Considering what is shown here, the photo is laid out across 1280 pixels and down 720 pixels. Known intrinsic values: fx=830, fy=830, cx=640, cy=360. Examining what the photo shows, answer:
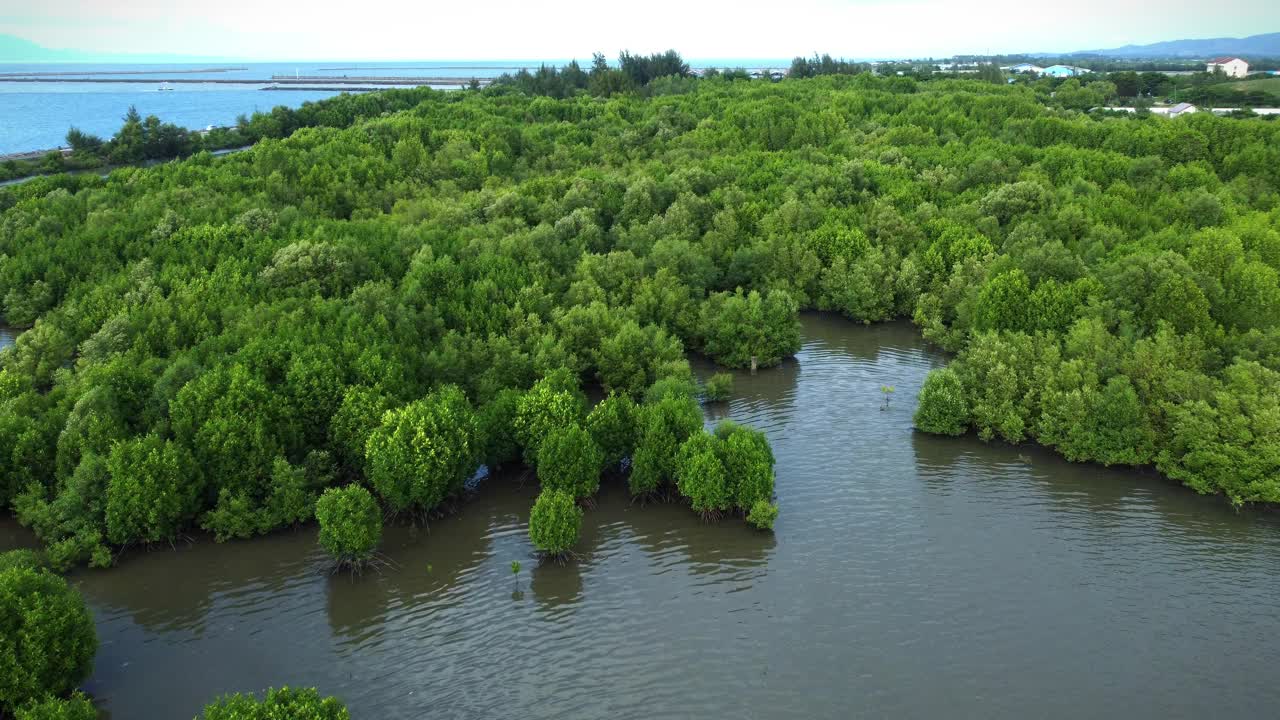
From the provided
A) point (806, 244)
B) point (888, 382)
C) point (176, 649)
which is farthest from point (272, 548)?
point (806, 244)

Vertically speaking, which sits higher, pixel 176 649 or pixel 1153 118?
pixel 1153 118

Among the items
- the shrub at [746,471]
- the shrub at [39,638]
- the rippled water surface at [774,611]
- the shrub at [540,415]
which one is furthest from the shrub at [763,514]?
the shrub at [39,638]

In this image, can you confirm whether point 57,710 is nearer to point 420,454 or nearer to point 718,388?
point 420,454

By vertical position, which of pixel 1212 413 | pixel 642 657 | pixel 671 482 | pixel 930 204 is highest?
A: pixel 930 204

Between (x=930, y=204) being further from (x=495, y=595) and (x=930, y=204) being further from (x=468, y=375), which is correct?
(x=495, y=595)

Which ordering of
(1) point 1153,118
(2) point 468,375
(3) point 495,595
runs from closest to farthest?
(3) point 495,595 → (2) point 468,375 → (1) point 1153,118

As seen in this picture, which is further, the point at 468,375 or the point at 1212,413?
the point at 468,375
